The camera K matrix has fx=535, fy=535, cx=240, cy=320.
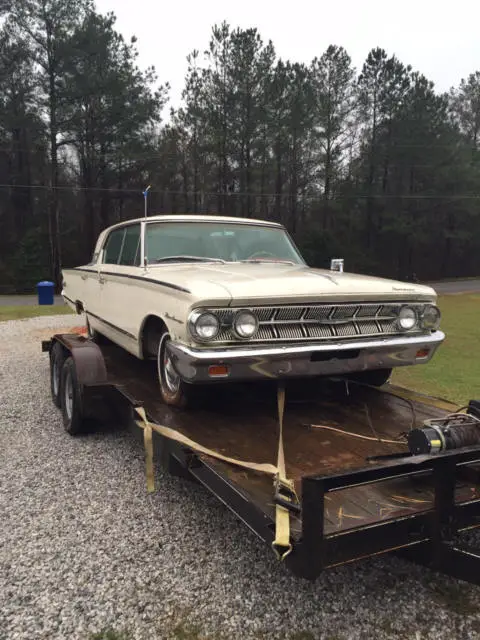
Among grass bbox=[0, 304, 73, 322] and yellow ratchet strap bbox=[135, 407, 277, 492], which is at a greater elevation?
yellow ratchet strap bbox=[135, 407, 277, 492]

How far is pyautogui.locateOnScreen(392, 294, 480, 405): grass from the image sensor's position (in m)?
6.74

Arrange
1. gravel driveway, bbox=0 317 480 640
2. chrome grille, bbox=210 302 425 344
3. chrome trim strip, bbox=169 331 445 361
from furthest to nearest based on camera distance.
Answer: chrome grille, bbox=210 302 425 344
chrome trim strip, bbox=169 331 445 361
gravel driveway, bbox=0 317 480 640

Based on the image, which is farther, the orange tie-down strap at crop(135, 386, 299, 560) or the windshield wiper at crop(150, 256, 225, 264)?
the windshield wiper at crop(150, 256, 225, 264)

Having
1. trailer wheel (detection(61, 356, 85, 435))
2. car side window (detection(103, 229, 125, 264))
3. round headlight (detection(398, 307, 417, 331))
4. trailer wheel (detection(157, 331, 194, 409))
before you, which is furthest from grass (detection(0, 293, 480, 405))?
trailer wheel (detection(61, 356, 85, 435))

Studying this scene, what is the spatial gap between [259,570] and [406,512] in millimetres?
913

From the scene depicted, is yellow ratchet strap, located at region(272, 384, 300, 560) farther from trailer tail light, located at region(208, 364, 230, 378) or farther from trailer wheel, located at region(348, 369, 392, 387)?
trailer wheel, located at region(348, 369, 392, 387)

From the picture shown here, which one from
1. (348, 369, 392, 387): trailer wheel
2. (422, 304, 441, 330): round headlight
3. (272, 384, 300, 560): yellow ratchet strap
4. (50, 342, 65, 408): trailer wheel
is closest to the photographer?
(272, 384, 300, 560): yellow ratchet strap

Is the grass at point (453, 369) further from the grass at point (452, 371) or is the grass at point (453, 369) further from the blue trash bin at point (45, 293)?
the blue trash bin at point (45, 293)

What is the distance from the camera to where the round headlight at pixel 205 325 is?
3.37 m

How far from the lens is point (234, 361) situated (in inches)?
132

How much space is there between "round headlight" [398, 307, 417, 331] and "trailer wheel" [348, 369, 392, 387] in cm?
88

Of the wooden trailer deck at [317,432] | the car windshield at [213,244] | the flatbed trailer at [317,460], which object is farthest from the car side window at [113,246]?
the wooden trailer deck at [317,432]

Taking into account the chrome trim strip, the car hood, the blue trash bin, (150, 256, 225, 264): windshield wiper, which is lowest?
the blue trash bin

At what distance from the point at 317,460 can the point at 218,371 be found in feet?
2.65
